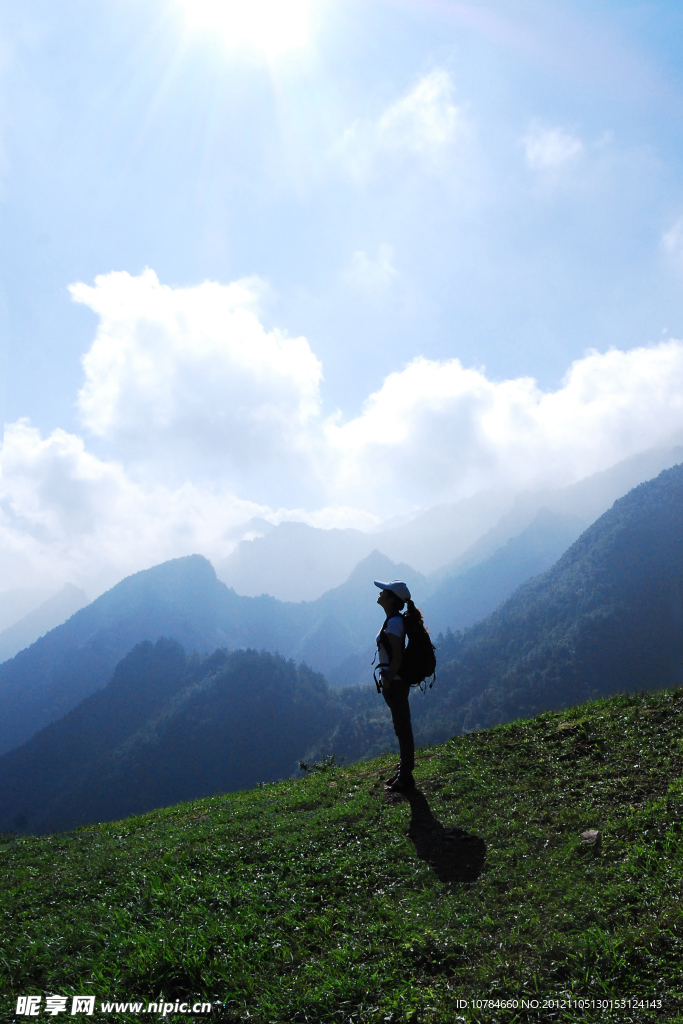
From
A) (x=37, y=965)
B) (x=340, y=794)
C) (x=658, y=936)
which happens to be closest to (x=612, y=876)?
(x=658, y=936)

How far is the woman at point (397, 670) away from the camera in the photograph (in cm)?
850

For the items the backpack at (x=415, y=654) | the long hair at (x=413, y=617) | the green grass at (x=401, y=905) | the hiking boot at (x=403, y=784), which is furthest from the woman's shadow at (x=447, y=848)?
the long hair at (x=413, y=617)

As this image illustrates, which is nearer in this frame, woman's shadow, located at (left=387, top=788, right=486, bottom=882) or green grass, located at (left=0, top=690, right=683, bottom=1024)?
green grass, located at (left=0, top=690, right=683, bottom=1024)

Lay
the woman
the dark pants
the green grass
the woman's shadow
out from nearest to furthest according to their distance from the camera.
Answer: the green grass → the woman's shadow → the woman → the dark pants

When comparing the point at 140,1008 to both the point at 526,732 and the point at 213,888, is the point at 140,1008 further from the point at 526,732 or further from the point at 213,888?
the point at 526,732

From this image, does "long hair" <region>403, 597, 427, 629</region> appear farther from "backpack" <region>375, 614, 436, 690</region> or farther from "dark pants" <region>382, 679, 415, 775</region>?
"dark pants" <region>382, 679, 415, 775</region>

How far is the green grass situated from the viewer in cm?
388

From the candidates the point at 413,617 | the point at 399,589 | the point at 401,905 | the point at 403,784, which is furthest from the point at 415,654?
the point at 401,905

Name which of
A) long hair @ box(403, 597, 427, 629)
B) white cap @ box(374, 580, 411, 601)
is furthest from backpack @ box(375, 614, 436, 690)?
white cap @ box(374, 580, 411, 601)

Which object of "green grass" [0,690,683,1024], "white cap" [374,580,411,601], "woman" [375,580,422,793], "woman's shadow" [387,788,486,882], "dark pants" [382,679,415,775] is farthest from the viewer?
Result: "white cap" [374,580,411,601]

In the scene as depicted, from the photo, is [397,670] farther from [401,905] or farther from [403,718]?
[401,905]

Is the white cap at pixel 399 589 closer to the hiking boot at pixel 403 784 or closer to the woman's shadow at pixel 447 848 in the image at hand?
the hiking boot at pixel 403 784

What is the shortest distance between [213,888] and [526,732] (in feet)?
22.8

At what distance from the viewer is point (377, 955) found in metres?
4.48
